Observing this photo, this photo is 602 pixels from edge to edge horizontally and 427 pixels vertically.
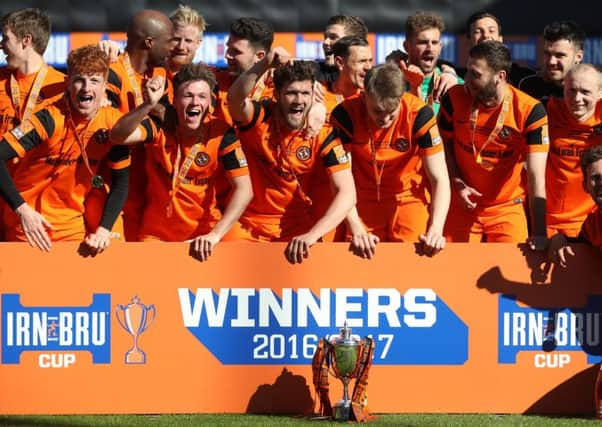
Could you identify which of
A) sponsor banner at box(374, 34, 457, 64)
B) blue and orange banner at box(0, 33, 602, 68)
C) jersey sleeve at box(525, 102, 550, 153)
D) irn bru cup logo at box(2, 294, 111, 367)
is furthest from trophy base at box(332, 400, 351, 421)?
sponsor banner at box(374, 34, 457, 64)

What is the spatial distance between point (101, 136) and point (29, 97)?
0.71 meters

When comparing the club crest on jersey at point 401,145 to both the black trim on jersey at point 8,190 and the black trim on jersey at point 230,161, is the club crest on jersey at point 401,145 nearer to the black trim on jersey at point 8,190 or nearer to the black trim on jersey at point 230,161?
the black trim on jersey at point 230,161

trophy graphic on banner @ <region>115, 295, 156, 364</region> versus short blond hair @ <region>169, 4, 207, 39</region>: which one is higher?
short blond hair @ <region>169, 4, 207, 39</region>

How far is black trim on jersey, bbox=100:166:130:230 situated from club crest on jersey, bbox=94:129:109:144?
8cm

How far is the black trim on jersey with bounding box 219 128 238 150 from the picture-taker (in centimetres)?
780

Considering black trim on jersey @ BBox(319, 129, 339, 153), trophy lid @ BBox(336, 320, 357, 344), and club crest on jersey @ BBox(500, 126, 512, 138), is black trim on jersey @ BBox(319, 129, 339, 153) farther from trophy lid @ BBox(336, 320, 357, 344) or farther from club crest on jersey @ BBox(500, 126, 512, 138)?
trophy lid @ BBox(336, 320, 357, 344)

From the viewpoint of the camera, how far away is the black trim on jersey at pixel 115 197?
7512 mm

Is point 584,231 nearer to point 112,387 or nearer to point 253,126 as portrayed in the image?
point 253,126

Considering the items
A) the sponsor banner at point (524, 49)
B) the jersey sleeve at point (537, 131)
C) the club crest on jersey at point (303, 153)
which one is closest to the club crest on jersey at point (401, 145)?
the club crest on jersey at point (303, 153)

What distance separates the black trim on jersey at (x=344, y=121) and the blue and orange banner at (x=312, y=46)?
146 inches

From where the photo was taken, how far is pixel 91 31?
1177 centimetres

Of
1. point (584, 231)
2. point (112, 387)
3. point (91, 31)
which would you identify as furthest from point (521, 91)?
point (91, 31)

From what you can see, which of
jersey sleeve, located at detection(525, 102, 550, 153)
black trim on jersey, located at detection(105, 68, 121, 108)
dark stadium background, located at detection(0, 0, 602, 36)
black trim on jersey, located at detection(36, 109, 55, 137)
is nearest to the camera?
black trim on jersey, located at detection(36, 109, 55, 137)

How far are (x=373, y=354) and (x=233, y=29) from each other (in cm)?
247
